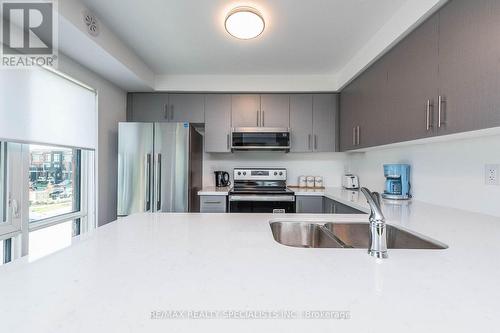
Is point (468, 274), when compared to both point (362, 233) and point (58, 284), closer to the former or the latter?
point (362, 233)

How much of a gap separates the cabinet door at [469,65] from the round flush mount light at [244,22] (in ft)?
3.72

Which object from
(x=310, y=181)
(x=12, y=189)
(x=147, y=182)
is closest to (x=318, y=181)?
(x=310, y=181)

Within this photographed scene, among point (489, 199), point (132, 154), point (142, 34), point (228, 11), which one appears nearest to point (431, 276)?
point (489, 199)

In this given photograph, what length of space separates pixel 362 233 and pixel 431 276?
28.4 inches

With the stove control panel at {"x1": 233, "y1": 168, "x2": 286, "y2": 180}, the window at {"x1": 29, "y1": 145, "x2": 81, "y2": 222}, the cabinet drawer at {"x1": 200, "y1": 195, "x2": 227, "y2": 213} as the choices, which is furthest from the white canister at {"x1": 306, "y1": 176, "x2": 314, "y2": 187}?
the window at {"x1": 29, "y1": 145, "x2": 81, "y2": 222}

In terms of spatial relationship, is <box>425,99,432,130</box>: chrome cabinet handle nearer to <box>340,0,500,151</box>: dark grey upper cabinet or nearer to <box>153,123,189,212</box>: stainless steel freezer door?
<box>340,0,500,151</box>: dark grey upper cabinet

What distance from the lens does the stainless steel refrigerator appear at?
2.53 meters

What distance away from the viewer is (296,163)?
11.0 ft

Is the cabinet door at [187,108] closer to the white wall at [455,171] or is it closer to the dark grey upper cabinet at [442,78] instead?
the dark grey upper cabinet at [442,78]

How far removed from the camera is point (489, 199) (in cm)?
145

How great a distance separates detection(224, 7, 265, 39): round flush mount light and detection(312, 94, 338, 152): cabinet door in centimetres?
144

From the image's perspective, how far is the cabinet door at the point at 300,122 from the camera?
9.99 ft

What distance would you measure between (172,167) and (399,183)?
7.10ft

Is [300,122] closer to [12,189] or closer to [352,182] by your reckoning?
[352,182]
